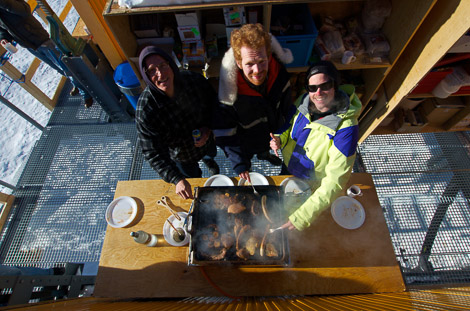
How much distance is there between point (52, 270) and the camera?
1809 millimetres

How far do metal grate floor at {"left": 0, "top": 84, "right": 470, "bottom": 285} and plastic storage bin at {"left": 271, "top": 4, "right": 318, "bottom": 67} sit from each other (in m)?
1.63

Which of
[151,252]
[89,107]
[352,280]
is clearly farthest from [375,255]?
[89,107]

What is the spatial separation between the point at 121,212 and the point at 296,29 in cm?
280

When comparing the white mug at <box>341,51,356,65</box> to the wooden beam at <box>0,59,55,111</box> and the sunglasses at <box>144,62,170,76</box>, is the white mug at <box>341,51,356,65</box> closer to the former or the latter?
the sunglasses at <box>144,62,170,76</box>

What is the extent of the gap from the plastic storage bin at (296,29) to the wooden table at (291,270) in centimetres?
195

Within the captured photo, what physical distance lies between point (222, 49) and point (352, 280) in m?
2.91

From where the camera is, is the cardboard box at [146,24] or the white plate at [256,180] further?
the cardboard box at [146,24]

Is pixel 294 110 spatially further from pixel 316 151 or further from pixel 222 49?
pixel 222 49

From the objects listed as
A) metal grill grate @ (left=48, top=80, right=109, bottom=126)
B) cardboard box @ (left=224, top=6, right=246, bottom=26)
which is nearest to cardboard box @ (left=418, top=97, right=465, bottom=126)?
cardboard box @ (left=224, top=6, right=246, bottom=26)

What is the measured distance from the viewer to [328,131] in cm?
171

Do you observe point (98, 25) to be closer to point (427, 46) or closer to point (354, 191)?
point (354, 191)

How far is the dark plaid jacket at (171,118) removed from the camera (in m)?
1.95

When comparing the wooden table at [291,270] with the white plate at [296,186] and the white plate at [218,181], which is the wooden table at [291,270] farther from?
the white plate at [218,181]

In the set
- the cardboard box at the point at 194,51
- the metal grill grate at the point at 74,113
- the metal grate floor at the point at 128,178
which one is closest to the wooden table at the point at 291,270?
the metal grate floor at the point at 128,178
